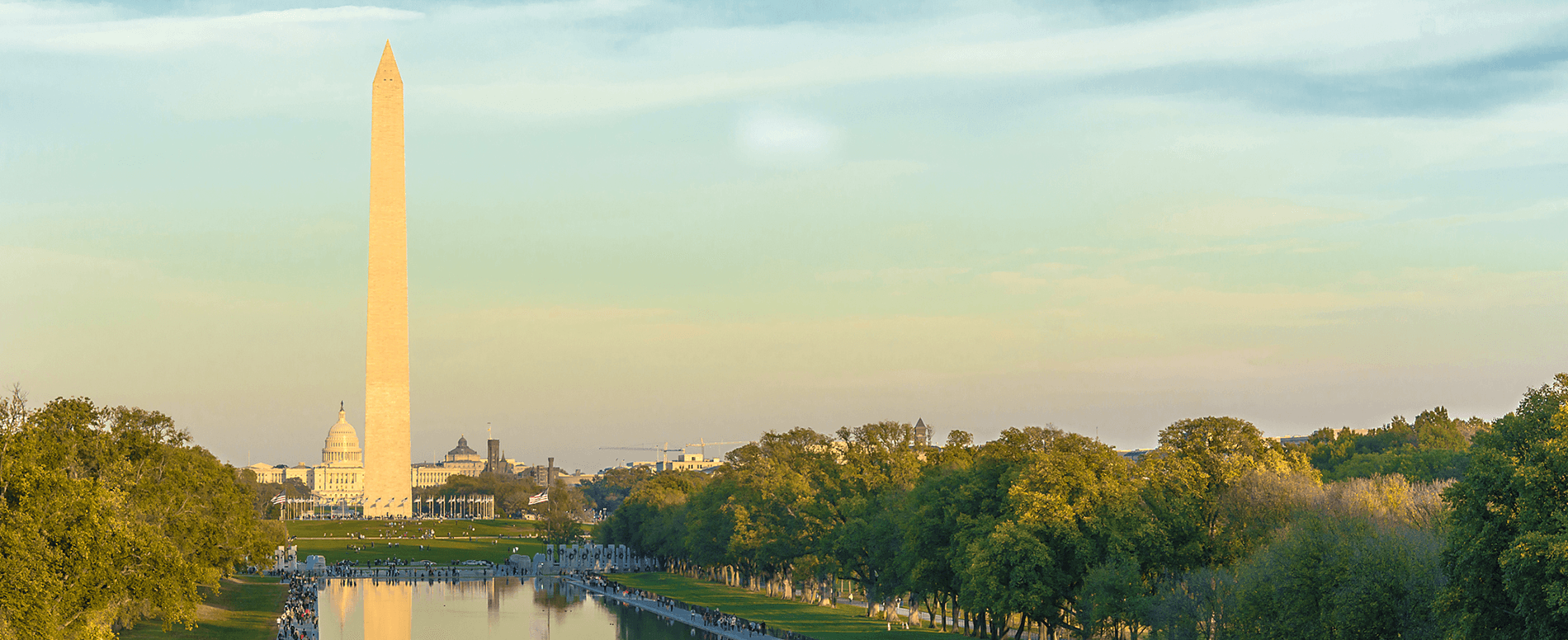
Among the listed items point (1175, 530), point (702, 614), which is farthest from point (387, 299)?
point (1175, 530)

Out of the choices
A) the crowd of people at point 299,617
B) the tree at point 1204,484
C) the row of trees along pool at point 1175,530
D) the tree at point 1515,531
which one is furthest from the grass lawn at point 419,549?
the tree at point 1515,531

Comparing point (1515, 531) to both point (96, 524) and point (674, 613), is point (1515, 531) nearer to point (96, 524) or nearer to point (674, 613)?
point (96, 524)

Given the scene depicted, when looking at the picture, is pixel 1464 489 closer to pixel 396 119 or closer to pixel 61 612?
pixel 61 612

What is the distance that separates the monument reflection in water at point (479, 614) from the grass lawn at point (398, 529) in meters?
46.7

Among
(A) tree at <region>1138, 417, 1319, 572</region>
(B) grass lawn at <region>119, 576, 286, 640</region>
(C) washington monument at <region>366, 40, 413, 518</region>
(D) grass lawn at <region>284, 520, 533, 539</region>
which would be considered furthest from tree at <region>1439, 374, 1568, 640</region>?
(D) grass lawn at <region>284, 520, 533, 539</region>

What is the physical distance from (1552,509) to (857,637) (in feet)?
118

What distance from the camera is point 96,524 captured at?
34.4 meters

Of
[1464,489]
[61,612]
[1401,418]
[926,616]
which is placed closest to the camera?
[1464,489]

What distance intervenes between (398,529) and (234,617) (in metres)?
80.0

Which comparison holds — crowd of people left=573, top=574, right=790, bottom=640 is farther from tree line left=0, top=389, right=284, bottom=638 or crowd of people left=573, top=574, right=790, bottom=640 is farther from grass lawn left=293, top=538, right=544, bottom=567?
grass lawn left=293, top=538, right=544, bottom=567

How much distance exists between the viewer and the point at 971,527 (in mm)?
53750

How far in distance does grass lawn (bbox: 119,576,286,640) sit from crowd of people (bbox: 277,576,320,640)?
511 millimetres

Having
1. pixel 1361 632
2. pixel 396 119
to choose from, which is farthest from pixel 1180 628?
pixel 396 119

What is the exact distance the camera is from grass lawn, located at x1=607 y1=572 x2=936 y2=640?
199ft
